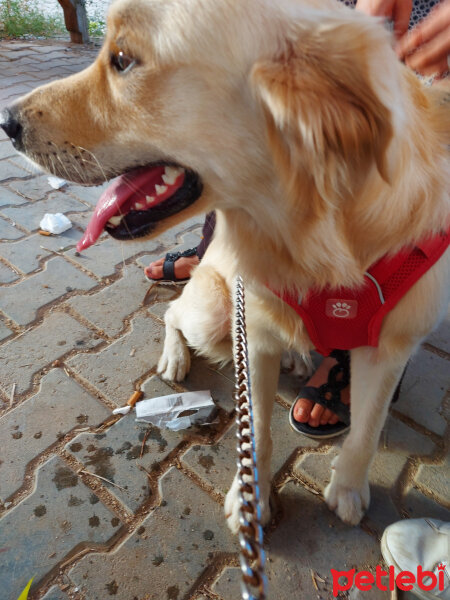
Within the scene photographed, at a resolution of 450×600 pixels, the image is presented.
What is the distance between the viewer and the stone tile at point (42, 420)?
1.89 m

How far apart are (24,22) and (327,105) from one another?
10116 millimetres

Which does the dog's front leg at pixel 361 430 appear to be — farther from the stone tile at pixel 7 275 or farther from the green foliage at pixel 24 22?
the green foliage at pixel 24 22

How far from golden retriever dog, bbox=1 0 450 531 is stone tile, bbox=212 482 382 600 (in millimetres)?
652

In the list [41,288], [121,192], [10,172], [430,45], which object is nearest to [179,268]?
[41,288]

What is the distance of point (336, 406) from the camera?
218cm

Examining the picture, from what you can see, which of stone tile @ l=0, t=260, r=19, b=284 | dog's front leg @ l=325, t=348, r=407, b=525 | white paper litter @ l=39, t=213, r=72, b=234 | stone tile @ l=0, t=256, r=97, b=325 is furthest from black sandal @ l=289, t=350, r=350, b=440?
white paper litter @ l=39, t=213, r=72, b=234

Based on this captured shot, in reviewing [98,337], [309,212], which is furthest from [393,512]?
[98,337]

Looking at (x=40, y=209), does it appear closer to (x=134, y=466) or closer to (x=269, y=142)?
(x=134, y=466)

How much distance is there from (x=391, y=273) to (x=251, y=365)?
0.68 meters

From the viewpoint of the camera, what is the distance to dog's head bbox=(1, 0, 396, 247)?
1.03 meters

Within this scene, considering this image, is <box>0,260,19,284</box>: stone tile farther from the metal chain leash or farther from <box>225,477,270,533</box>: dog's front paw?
the metal chain leash

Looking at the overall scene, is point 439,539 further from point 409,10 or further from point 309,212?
point 409,10

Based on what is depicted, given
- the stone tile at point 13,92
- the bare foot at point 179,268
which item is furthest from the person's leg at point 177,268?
the stone tile at point 13,92

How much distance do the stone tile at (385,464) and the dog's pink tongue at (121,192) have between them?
1.35 m
